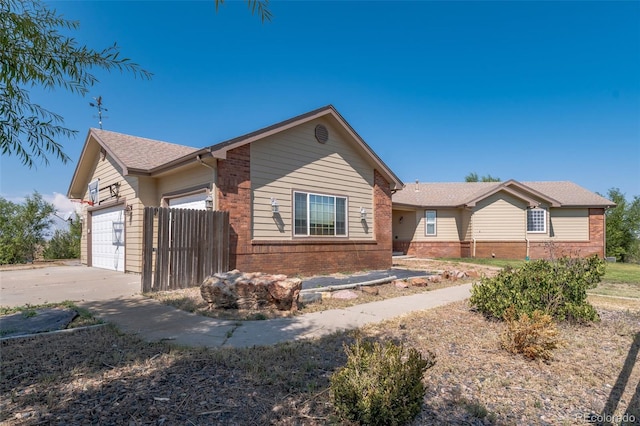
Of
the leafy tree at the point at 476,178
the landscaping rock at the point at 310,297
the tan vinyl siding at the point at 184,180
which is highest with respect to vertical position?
the leafy tree at the point at 476,178

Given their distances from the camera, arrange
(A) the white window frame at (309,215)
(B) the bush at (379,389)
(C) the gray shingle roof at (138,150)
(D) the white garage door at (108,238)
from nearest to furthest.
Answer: (B) the bush at (379,389), (A) the white window frame at (309,215), (C) the gray shingle roof at (138,150), (D) the white garage door at (108,238)

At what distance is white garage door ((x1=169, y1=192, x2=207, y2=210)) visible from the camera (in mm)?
10062

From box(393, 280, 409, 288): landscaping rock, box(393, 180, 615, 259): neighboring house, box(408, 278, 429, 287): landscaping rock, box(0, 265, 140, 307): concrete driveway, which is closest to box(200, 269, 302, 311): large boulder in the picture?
box(0, 265, 140, 307): concrete driveway

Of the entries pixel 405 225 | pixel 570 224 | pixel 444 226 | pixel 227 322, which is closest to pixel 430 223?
pixel 444 226

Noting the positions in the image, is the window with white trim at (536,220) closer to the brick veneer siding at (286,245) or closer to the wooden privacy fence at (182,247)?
the brick veneer siding at (286,245)

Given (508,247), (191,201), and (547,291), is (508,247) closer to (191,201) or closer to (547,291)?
(547,291)

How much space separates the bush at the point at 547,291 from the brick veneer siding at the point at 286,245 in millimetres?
5923

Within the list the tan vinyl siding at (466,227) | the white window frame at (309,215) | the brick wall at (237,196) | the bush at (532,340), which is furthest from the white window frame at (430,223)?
the bush at (532,340)

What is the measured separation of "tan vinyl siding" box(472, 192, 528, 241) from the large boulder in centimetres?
1725

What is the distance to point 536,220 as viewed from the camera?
20.5 meters

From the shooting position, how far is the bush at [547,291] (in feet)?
18.3

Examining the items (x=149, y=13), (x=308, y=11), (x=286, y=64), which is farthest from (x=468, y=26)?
(x=149, y=13)

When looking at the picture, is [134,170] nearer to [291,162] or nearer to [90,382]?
[291,162]

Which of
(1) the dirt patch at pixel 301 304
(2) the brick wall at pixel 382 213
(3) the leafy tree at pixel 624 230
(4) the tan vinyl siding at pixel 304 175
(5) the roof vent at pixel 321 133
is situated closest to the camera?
(1) the dirt patch at pixel 301 304
